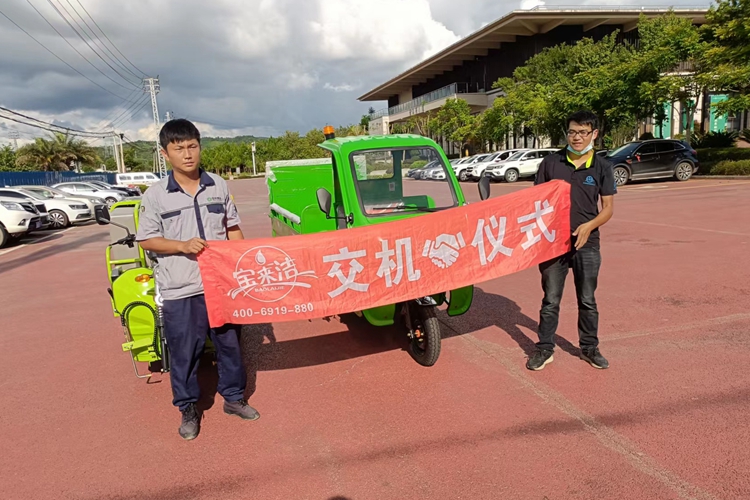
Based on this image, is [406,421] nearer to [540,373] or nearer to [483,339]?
[540,373]

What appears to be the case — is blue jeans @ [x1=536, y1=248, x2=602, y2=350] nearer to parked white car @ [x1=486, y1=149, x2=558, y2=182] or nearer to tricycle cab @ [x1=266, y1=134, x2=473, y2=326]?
tricycle cab @ [x1=266, y1=134, x2=473, y2=326]

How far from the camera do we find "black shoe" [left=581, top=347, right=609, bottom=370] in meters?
4.28

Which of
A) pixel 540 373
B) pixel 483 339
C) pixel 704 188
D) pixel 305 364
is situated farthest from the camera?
pixel 704 188

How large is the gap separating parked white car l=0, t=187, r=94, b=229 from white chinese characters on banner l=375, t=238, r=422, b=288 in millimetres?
17244

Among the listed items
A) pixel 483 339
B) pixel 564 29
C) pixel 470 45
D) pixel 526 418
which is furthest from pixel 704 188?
pixel 470 45

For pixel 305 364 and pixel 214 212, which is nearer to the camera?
pixel 214 212

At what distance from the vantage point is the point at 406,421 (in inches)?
142

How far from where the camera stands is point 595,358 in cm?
431

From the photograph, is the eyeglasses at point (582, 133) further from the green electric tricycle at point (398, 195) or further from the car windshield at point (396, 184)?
the car windshield at point (396, 184)

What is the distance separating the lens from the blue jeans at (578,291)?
4207 millimetres

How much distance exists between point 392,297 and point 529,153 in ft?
87.6

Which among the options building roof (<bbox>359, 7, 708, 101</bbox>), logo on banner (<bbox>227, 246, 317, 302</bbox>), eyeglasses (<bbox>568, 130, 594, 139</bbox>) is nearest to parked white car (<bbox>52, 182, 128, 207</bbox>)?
logo on banner (<bbox>227, 246, 317, 302</bbox>)

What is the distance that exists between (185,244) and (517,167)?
26410 millimetres

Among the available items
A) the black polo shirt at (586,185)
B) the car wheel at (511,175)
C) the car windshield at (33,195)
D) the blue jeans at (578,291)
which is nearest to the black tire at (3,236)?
the car windshield at (33,195)
